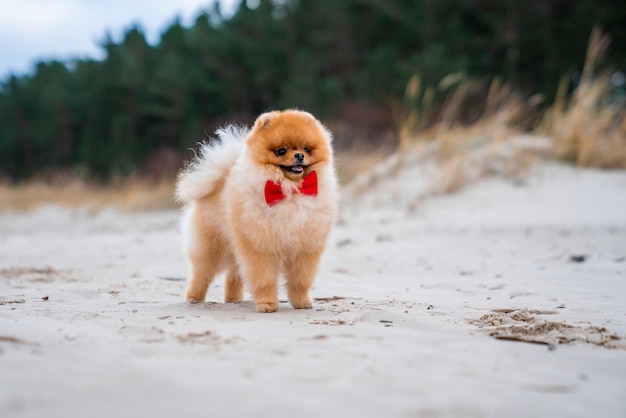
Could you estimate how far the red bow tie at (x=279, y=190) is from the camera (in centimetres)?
333

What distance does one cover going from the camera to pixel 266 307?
3.33 meters

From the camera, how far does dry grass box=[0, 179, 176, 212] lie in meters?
13.1

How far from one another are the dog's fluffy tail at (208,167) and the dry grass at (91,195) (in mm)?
9025

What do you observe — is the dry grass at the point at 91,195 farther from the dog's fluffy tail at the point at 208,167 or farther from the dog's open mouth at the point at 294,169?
the dog's open mouth at the point at 294,169

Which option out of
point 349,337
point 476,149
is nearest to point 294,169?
point 349,337

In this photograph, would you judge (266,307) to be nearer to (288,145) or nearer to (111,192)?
(288,145)

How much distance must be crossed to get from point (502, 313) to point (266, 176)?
1.46m

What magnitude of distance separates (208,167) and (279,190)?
0.65m

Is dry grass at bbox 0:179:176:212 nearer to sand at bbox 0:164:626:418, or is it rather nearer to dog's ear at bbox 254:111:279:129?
sand at bbox 0:164:626:418

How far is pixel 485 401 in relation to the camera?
1.88 metres

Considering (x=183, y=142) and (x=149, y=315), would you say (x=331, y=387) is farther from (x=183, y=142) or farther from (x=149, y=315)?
(x=183, y=142)

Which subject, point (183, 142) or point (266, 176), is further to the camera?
point (183, 142)

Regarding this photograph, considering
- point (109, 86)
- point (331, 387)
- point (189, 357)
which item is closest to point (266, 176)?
point (189, 357)

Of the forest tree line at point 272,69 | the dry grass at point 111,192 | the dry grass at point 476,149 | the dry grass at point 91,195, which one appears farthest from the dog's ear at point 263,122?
the forest tree line at point 272,69
